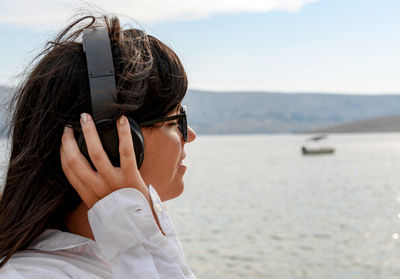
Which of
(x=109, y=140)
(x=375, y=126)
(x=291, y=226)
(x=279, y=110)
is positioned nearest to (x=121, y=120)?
(x=109, y=140)

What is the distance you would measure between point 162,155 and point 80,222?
0.19m

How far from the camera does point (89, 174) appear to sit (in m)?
0.91

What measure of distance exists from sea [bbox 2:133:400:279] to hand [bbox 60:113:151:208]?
38.1ft

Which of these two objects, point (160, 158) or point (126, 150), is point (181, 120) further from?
point (126, 150)

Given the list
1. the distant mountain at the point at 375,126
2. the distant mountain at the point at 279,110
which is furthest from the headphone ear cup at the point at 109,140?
the distant mountain at the point at 279,110

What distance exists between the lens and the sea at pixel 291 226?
42.9 feet

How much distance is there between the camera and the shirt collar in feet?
3.07

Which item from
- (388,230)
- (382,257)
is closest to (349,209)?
(388,230)

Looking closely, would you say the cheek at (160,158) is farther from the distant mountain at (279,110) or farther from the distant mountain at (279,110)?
the distant mountain at (279,110)

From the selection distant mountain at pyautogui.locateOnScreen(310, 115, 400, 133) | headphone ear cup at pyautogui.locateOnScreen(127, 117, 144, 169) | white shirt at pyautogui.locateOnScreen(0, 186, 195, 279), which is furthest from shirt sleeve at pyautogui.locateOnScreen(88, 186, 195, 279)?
distant mountain at pyautogui.locateOnScreen(310, 115, 400, 133)

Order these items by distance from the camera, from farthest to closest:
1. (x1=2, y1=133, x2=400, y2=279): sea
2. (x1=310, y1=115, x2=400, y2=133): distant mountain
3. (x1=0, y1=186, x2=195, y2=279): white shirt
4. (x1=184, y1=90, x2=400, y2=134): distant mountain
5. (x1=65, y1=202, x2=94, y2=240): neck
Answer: (x1=184, y1=90, x2=400, y2=134): distant mountain
(x1=310, y1=115, x2=400, y2=133): distant mountain
(x1=2, y1=133, x2=400, y2=279): sea
(x1=65, y1=202, x2=94, y2=240): neck
(x1=0, y1=186, x2=195, y2=279): white shirt

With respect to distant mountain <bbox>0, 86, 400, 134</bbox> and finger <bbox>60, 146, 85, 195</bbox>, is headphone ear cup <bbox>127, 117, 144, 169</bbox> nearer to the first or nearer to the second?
finger <bbox>60, 146, 85, 195</bbox>

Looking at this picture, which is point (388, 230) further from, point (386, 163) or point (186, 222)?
point (386, 163)

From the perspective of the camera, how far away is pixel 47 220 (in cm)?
96
